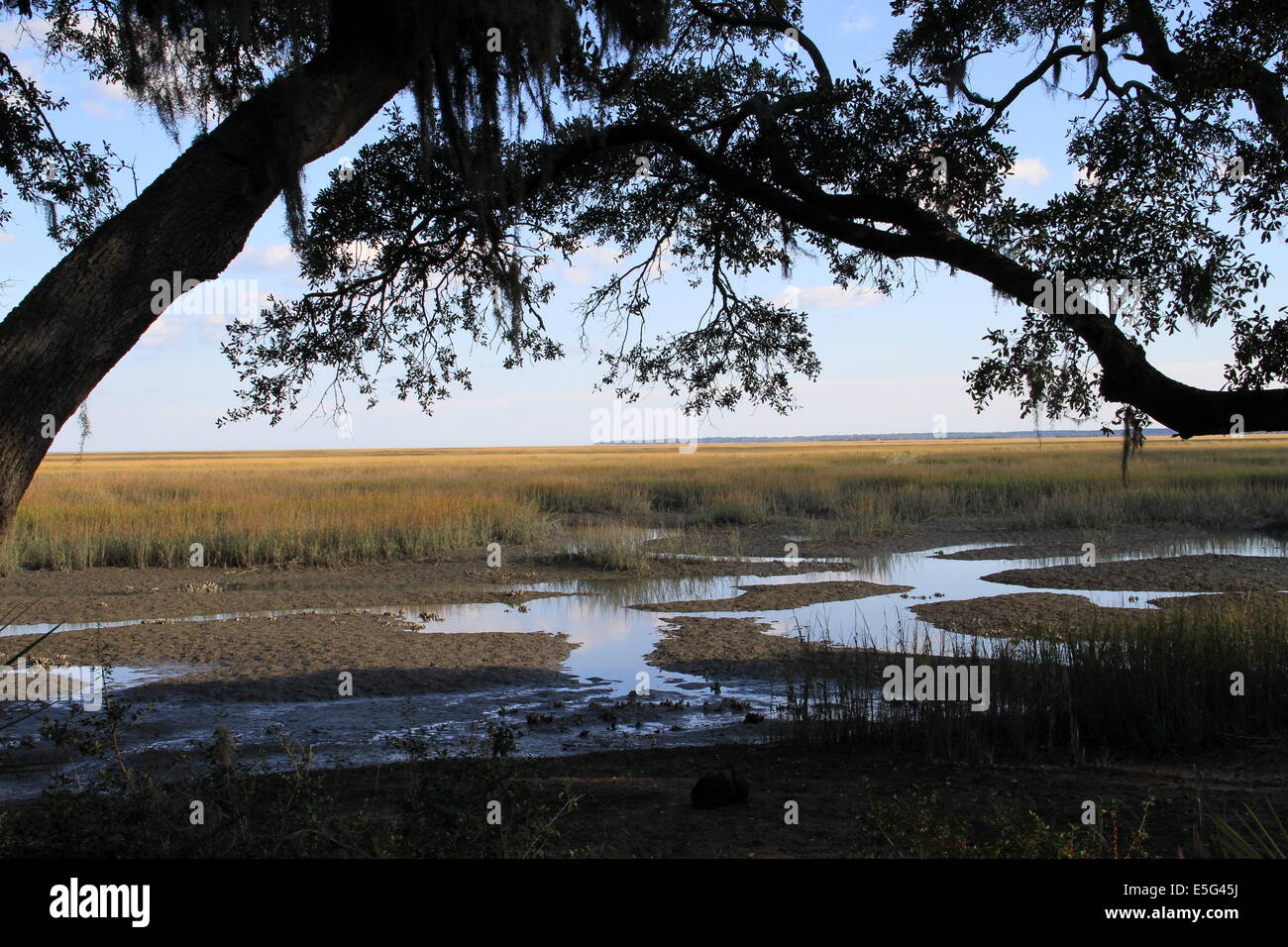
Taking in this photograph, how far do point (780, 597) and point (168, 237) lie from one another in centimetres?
1148

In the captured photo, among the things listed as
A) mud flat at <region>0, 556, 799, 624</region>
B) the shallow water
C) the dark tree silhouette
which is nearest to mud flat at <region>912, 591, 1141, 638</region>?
the shallow water

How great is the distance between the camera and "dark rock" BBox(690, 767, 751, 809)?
17.3ft

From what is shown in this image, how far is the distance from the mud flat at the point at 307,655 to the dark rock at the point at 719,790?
4.67 meters

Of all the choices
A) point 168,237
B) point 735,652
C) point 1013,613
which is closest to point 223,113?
point 168,237

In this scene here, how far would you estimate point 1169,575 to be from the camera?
15.7 metres

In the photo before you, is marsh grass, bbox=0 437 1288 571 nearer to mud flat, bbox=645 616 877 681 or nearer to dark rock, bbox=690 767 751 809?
mud flat, bbox=645 616 877 681

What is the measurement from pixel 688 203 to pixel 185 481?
121 feet

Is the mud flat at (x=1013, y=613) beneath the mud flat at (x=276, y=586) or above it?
beneath

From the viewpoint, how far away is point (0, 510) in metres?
3.77

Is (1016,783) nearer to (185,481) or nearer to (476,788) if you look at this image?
(476,788)

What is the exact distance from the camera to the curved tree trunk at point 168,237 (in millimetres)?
3801

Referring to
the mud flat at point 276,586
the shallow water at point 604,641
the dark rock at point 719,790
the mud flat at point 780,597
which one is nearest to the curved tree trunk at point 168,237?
the dark rock at point 719,790

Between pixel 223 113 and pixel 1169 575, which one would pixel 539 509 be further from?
pixel 223 113

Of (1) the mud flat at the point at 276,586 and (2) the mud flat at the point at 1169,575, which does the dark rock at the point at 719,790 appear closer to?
(1) the mud flat at the point at 276,586
